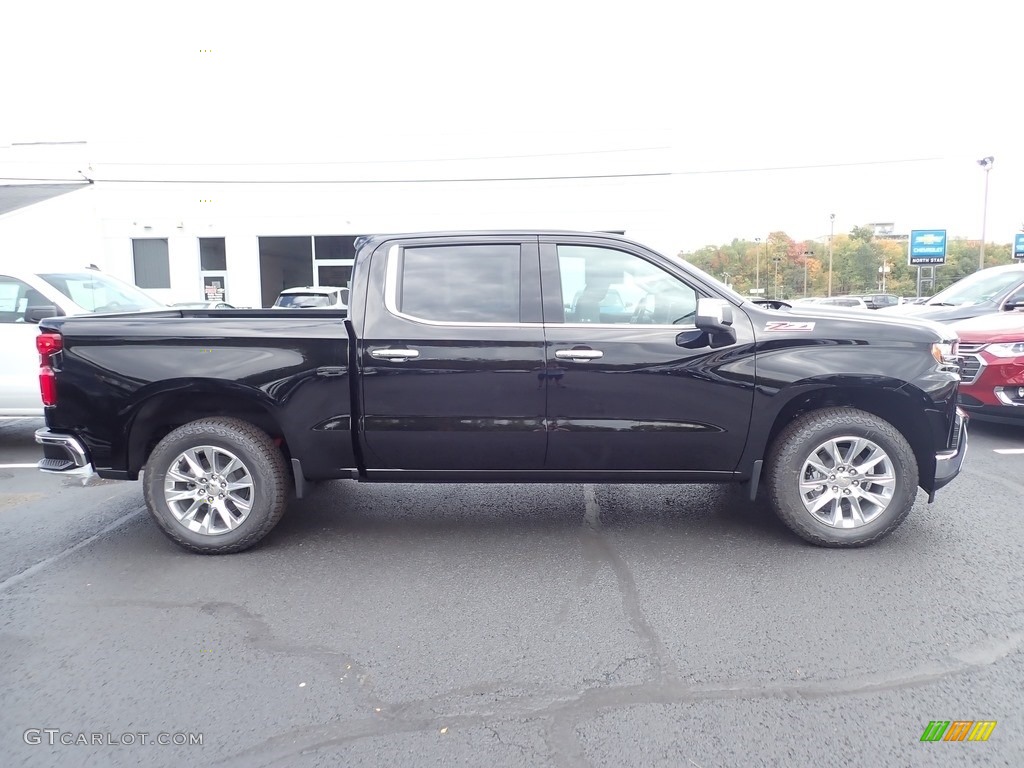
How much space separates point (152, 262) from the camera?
24.5m

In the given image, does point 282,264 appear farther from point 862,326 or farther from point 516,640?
point 516,640

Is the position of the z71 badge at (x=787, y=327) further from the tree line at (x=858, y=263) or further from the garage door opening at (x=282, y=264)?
the tree line at (x=858, y=263)

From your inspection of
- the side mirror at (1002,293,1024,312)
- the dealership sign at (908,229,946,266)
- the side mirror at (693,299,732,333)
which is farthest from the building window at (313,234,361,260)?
the dealership sign at (908,229,946,266)

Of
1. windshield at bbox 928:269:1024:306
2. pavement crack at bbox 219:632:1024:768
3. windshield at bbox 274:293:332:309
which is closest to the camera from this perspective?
pavement crack at bbox 219:632:1024:768

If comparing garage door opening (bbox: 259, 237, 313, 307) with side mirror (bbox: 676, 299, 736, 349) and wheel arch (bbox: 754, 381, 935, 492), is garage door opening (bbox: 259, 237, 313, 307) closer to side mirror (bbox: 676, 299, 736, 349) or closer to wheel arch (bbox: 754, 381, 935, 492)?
side mirror (bbox: 676, 299, 736, 349)

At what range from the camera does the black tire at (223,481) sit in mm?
4289

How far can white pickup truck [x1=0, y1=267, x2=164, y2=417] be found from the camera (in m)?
7.04

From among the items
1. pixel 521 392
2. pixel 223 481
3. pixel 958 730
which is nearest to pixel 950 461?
pixel 958 730

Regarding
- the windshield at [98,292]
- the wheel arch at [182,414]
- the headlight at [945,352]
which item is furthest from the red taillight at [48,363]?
the headlight at [945,352]

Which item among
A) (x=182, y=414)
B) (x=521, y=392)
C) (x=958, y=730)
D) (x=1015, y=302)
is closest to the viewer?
(x=958, y=730)

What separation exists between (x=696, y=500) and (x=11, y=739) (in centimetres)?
429

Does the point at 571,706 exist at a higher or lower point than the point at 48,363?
lower

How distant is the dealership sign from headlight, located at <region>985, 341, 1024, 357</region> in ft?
101

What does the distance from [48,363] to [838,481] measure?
4839 mm
